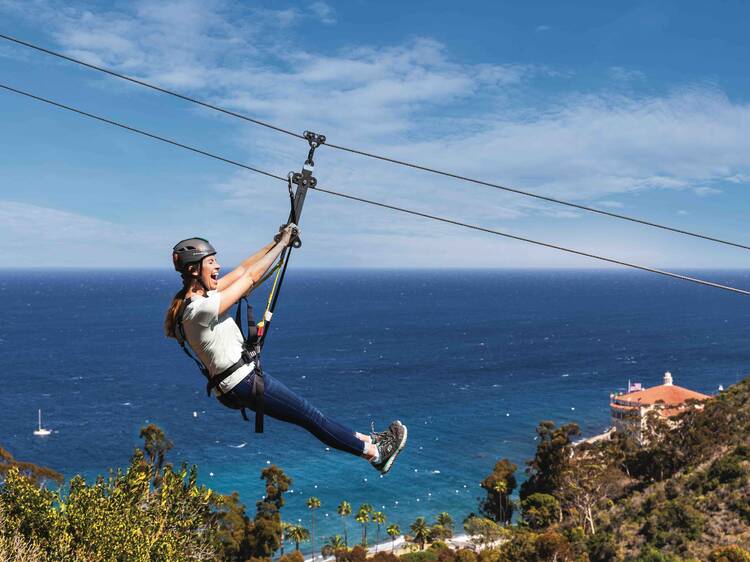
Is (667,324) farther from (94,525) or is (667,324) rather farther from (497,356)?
(94,525)

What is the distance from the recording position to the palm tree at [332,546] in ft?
160

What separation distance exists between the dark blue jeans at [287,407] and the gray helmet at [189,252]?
127 cm

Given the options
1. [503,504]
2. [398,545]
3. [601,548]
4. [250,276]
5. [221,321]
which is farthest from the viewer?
[503,504]

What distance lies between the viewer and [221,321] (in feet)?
19.2

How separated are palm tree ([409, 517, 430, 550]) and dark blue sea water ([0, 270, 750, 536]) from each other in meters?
6.23

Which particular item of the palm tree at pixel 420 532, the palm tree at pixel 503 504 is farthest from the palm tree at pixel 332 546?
the palm tree at pixel 503 504

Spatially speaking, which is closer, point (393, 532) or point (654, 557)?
point (654, 557)

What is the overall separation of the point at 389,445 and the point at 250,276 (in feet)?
9.76

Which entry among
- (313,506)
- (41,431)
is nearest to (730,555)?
(313,506)

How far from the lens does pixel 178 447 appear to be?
230 ft

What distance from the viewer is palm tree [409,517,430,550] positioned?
163 ft

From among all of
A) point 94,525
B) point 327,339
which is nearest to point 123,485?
point 94,525

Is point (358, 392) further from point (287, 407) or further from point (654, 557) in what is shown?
point (287, 407)

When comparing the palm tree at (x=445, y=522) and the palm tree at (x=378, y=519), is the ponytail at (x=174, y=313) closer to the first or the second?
the palm tree at (x=378, y=519)
